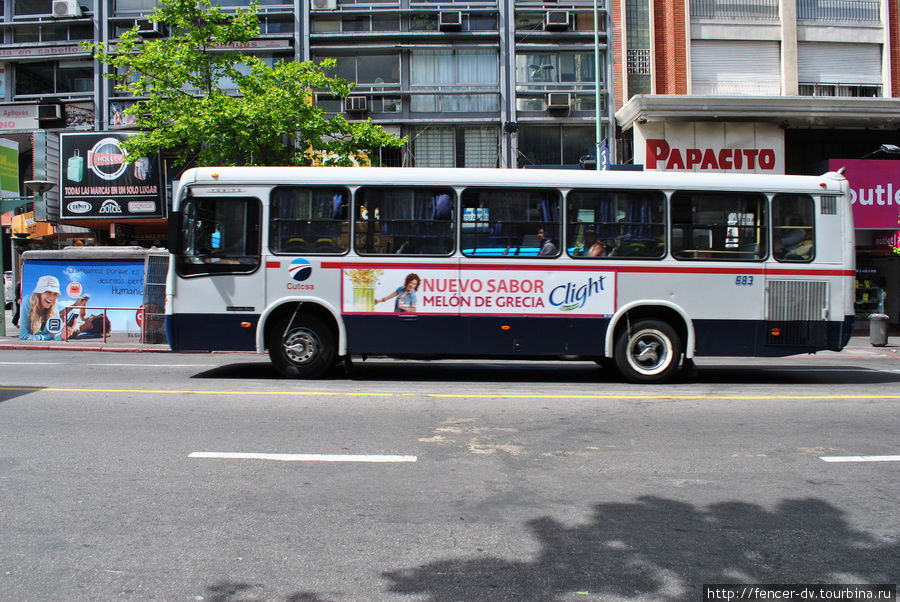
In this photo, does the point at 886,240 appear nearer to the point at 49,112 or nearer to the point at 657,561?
the point at 657,561

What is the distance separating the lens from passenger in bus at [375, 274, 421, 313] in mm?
10422

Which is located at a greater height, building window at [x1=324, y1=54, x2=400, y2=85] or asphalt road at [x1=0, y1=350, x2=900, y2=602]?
building window at [x1=324, y1=54, x2=400, y2=85]

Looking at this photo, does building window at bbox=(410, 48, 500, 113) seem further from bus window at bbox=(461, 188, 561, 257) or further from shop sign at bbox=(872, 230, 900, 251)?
bus window at bbox=(461, 188, 561, 257)

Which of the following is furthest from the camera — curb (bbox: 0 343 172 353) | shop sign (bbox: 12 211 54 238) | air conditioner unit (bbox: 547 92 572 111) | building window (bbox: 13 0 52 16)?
shop sign (bbox: 12 211 54 238)

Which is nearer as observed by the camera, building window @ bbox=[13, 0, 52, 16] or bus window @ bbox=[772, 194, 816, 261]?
bus window @ bbox=[772, 194, 816, 261]

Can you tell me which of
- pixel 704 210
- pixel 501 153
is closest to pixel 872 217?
pixel 501 153

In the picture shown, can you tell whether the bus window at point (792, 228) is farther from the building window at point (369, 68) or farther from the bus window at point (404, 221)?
the building window at point (369, 68)

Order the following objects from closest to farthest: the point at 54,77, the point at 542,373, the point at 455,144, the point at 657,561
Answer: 1. the point at 657,561
2. the point at 542,373
3. the point at 455,144
4. the point at 54,77

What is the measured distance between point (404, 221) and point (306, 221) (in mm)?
1456

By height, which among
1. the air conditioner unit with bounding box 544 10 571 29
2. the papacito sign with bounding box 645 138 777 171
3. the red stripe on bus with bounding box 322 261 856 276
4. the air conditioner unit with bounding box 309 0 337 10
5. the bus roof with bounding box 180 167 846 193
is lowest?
the red stripe on bus with bounding box 322 261 856 276

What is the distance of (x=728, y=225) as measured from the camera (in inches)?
415

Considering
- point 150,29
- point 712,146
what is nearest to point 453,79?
point 712,146

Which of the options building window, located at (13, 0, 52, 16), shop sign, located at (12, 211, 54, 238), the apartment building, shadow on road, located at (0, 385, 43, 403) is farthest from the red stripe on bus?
building window, located at (13, 0, 52, 16)

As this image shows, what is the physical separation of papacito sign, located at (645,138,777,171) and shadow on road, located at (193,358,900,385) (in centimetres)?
950
